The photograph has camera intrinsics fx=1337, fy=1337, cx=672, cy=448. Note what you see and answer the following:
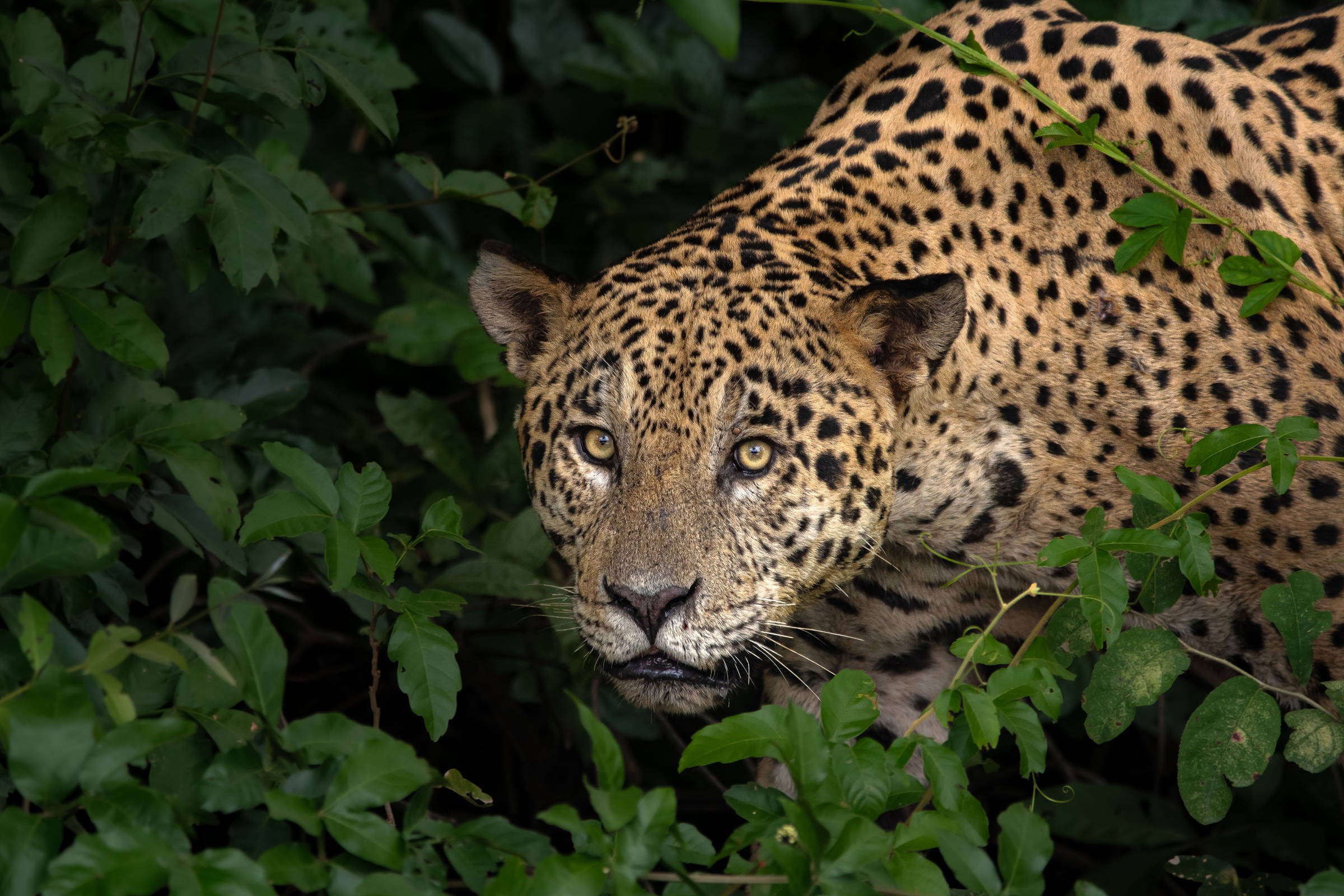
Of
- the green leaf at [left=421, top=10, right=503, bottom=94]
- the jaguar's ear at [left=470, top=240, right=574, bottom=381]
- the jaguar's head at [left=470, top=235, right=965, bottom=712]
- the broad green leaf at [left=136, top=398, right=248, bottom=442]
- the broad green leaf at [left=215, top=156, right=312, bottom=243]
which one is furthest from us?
the green leaf at [left=421, top=10, right=503, bottom=94]

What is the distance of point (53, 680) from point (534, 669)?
2855 millimetres

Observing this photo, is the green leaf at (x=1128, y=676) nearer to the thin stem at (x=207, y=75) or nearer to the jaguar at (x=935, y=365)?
the jaguar at (x=935, y=365)

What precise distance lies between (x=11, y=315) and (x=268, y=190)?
2.33ft

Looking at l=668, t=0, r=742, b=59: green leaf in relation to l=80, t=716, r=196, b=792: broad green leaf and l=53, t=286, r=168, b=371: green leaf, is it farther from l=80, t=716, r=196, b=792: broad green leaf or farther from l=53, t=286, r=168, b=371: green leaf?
l=53, t=286, r=168, b=371: green leaf

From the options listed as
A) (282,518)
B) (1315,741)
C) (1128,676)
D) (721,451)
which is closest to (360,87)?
(721,451)

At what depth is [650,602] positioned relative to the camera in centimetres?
321

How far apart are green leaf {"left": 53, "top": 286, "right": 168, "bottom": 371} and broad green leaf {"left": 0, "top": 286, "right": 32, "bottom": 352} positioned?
80 millimetres

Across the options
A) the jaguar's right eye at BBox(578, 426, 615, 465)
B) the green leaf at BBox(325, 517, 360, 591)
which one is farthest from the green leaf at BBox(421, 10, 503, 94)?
the green leaf at BBox(325, 517, 360, 591)

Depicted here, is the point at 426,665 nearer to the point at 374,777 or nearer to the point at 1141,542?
the point at 374,777

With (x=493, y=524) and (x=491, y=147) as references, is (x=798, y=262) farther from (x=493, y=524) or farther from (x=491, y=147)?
(x=491, y=147)

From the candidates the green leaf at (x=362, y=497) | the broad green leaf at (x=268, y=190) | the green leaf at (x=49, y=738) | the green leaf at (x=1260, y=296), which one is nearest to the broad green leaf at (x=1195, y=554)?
the green leaf at (x=1260, y=296)

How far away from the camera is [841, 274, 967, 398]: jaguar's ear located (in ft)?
10.9

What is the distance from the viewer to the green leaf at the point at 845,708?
2.42m

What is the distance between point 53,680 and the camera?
6.84ft
